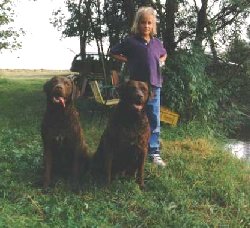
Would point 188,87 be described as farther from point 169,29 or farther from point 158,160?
point 158,160

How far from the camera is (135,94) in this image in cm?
657

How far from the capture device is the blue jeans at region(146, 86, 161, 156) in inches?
296

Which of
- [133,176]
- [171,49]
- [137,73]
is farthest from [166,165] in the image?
[171,49]

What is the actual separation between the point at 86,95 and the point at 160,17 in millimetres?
2967

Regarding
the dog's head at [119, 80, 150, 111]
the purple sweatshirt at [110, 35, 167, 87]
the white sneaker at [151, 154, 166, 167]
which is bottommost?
the white sneaker at [151, 154, 166, 167]

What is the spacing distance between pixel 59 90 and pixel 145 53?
143cm

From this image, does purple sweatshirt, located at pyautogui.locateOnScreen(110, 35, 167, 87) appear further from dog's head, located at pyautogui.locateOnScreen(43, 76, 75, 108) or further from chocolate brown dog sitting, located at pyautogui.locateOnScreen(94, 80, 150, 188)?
dog's head, located at pyautogui.locateOnScreen(43, 76, 75, 108)

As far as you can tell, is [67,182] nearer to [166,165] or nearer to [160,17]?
[166,165]

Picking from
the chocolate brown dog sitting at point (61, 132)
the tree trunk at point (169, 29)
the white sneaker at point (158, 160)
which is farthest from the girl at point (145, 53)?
the tree trunk at point (169, 29)

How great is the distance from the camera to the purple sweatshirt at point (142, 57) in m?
7.27

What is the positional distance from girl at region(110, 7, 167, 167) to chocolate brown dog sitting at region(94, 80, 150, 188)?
587 mm

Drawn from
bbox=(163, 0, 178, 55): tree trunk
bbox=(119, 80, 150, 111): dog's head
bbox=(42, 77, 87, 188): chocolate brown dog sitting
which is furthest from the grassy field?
bbox=(163, 0, 178, 55): tree trunk

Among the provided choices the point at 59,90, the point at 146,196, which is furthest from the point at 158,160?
the point at 59,90

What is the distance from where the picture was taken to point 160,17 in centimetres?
1330
